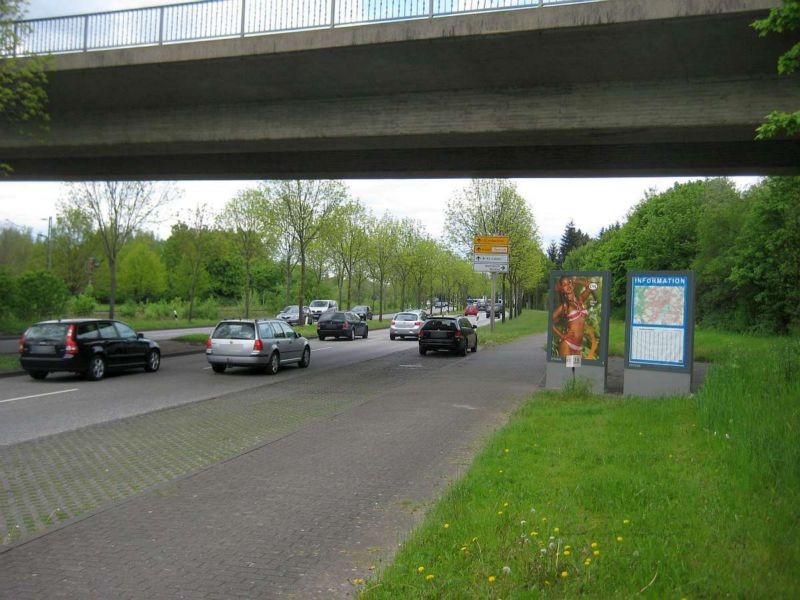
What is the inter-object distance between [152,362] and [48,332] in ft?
10.5

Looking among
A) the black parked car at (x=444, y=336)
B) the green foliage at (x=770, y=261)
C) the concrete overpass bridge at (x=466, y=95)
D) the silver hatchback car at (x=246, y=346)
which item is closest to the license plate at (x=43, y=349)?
the silver hatchback car at (x=246, y=346)

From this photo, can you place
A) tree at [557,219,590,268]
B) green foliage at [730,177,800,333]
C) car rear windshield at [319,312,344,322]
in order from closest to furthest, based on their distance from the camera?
green foliage at [730,177,800,333] < car rear windshield at [319,312,344,322] < tree at [557,219,590,268]

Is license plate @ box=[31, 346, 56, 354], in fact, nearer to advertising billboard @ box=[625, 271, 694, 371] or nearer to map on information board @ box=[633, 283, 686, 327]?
advertising billboard @ box=[625, 271, 694, 371]

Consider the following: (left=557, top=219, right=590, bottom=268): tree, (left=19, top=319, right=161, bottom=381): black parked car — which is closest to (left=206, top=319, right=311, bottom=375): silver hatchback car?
(left=19, top=319, right=161, bottom=381): black parked car

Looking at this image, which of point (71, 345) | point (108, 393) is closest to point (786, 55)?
point (108, 393)

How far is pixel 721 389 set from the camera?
10.1m

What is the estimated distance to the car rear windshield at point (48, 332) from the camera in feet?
51.0

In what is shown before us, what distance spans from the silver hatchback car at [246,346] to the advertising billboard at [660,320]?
9289 millimetres

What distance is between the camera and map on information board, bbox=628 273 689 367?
1233cm

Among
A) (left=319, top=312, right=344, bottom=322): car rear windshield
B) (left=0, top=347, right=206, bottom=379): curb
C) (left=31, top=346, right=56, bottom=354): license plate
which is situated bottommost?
(left=0, top=347, right=206, bottom=379): curb

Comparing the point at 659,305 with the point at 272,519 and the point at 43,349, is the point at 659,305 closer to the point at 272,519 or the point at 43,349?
the point at 272,519

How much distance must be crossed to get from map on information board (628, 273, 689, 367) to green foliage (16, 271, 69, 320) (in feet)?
86.5

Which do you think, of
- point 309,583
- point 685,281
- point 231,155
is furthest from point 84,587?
Result: point 231,155

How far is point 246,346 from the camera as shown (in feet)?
57.5
